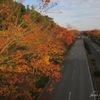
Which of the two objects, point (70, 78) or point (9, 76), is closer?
point (9, 76)

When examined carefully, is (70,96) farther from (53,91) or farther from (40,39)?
(40,39)

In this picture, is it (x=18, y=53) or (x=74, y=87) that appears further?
(x=74, y=87)

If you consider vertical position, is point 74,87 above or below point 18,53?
below

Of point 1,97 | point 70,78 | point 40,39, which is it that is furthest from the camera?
point 70,78

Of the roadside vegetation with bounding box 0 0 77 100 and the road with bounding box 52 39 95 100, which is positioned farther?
the road with bounding box 52 39 95 100

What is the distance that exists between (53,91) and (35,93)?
283cm

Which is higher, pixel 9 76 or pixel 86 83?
pixel 9 76

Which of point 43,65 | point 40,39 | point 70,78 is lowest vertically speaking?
point 70,78

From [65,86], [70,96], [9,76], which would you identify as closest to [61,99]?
[70,96]

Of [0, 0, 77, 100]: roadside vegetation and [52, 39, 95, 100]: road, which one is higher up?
[0, 0, 77, 100]: roadside vegetation

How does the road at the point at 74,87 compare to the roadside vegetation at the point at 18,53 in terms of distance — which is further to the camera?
the road at the point at 74,87

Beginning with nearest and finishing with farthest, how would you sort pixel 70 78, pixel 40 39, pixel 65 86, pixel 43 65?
pixel 43 65 → pixel 40 39 → pixel 65 86 → pixel 70 78

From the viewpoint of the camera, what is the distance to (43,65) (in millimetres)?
21953

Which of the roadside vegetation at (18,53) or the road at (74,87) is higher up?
the roadside vegetation at (18,53)
